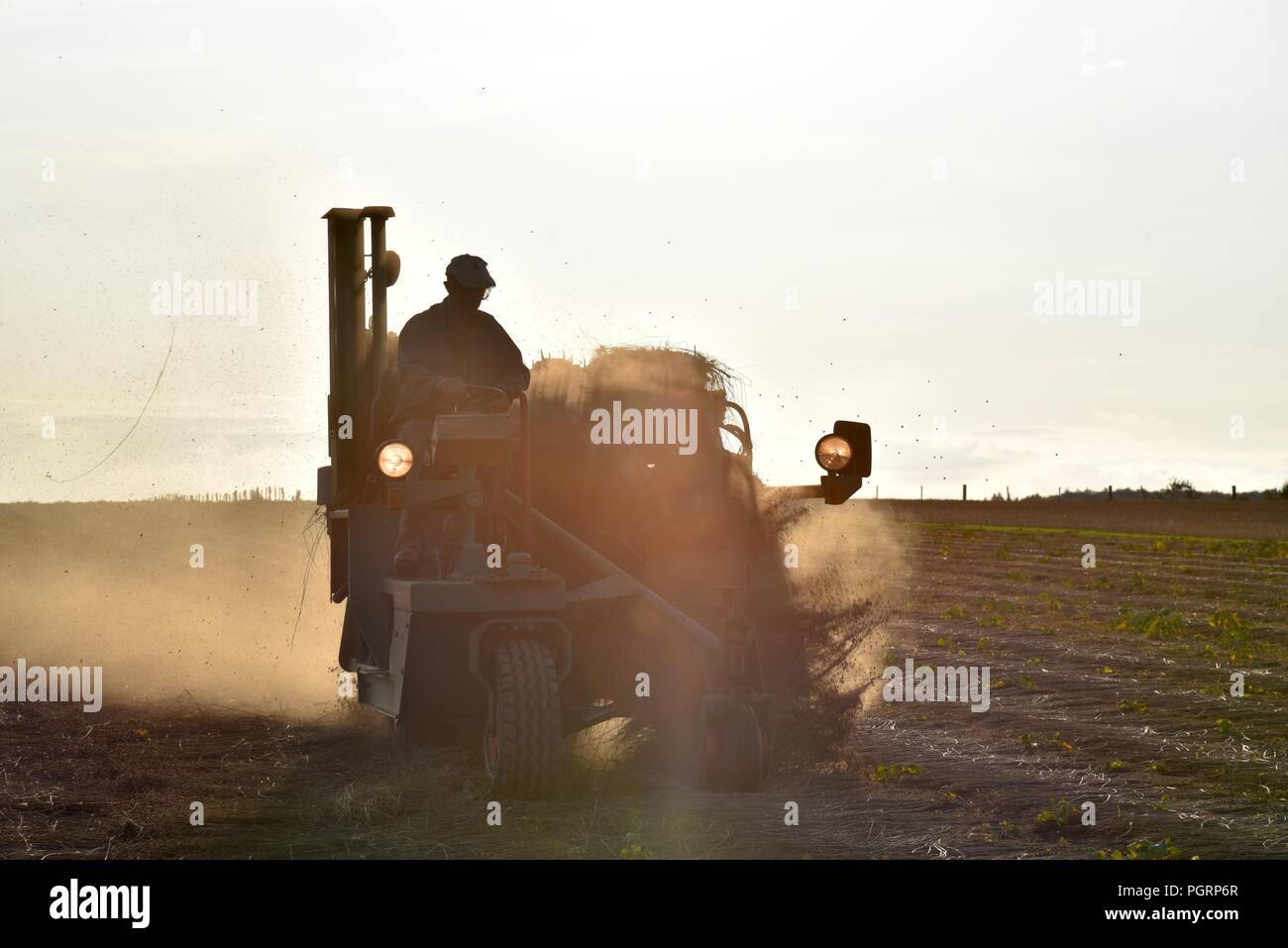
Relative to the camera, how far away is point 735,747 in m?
9.65

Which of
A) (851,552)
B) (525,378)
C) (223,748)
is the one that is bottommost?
(223,748)

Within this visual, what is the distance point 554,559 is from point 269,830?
2820mm

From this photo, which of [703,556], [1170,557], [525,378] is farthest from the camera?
[1170,557]

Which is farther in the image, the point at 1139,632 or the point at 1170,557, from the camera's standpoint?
the point at 1170,557

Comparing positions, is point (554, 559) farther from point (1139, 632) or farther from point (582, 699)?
point (1139, 632)

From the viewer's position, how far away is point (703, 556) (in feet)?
36.3

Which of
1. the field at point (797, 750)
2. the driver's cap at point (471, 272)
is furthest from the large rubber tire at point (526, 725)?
the driver's cap at point (471, 272)

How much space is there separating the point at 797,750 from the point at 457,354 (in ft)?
12.3

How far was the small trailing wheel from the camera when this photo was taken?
966 cm

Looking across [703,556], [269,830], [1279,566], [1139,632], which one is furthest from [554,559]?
[1279,566]

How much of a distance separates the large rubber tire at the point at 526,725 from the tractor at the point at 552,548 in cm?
1

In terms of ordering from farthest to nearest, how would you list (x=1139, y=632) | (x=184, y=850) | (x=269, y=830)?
(x=1139, y=632) < (x=269, y=830) < (x=184, y=850)

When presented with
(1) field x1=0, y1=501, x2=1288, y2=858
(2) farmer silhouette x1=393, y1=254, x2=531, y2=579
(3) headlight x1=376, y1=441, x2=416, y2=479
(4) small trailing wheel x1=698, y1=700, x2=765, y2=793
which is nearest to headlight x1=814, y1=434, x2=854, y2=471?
(4) small trailing wheel x1=698, y1=700, x2=765, y2=793

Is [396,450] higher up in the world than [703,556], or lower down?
higher up
